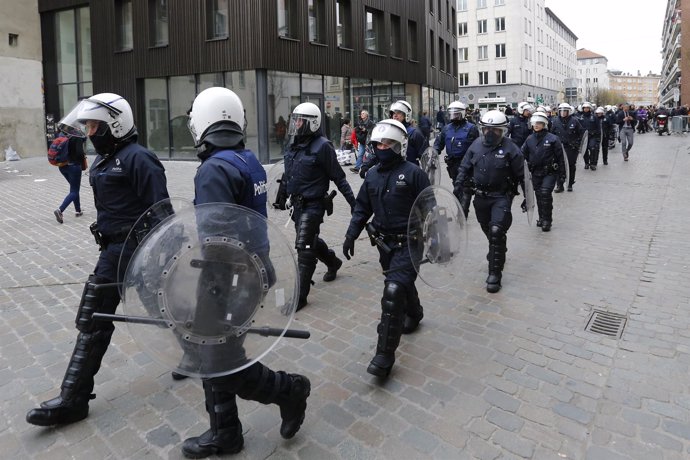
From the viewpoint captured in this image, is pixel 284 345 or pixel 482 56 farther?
pixel 482 56

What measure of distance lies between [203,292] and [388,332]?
162cm

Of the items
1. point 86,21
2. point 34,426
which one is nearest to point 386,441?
point 34,426

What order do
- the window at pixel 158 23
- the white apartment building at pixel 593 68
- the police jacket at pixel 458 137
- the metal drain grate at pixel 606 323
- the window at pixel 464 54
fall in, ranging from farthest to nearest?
1. the white apartment building at pixel 593 68
2. the window at pixel 464 54
3. the window at pixel 158 23
4. the police jacket at pixel 458 137
5. the metal drain grate at pixel 606 323

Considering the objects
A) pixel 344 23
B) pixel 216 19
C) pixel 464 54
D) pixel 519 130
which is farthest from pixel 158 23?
pixel 464 54

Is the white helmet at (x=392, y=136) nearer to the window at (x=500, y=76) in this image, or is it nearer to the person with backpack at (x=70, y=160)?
the person with backpack at (x=70, y=160)

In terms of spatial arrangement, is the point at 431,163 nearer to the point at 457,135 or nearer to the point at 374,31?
the point at 457,135

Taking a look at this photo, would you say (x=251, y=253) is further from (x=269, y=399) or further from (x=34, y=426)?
(x=34, y=426)

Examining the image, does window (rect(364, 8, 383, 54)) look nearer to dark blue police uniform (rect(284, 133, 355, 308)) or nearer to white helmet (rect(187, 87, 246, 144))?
dark blue police uniform (rect(284, 133, 355, 308))

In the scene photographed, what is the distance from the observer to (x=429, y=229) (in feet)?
12.8

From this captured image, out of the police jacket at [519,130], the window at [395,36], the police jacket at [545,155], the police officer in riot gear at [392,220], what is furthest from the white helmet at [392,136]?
the window at [395,36]

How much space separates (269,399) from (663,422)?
2.29m

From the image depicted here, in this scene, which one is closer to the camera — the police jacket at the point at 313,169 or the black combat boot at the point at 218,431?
the black combat boot at the point at 218,431

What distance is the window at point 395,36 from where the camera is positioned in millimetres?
26109

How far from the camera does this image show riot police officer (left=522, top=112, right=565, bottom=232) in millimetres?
9082
